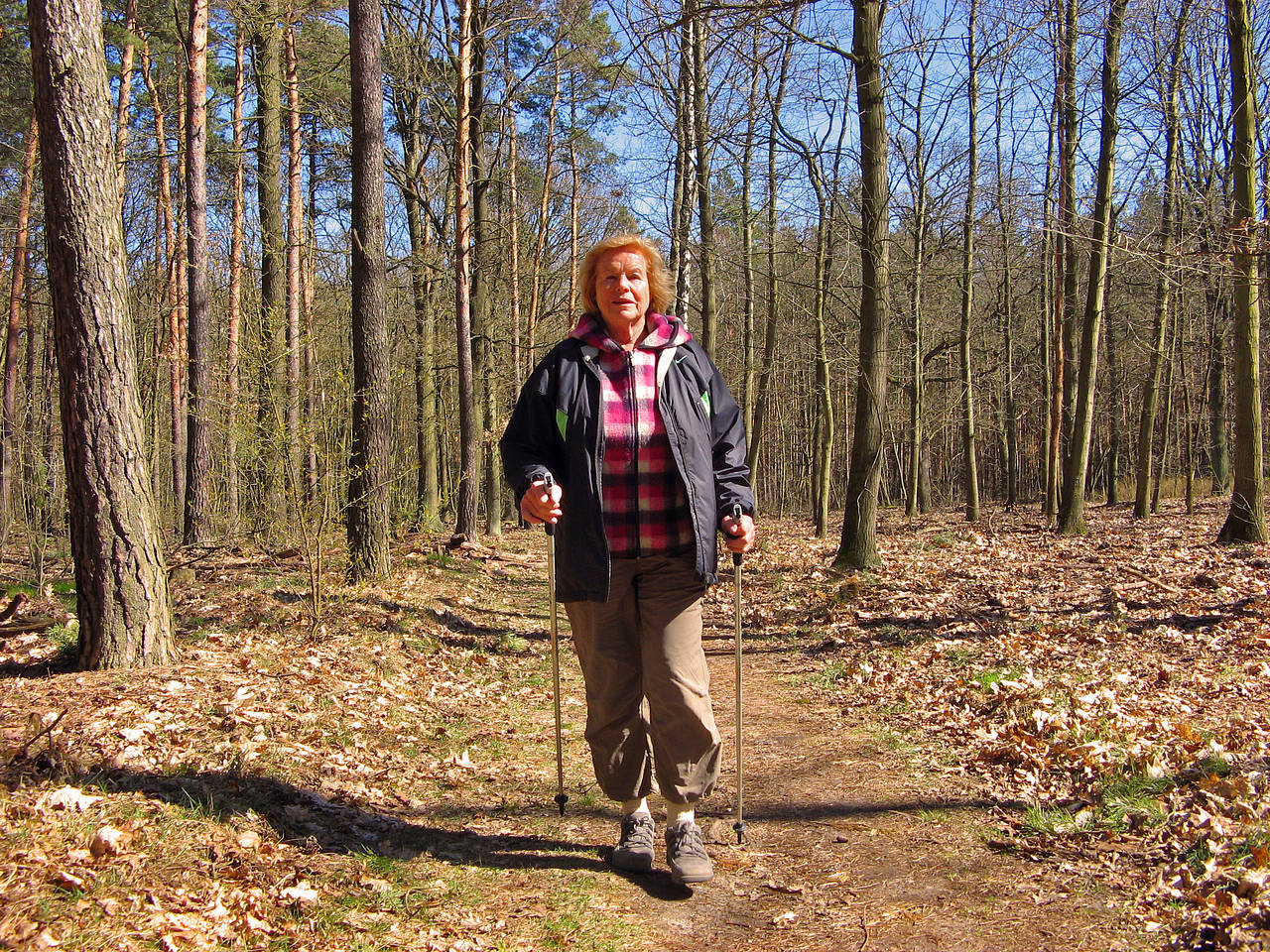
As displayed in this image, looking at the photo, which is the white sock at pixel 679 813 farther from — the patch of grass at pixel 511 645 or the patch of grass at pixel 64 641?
the patch of grass at pixel 511 645

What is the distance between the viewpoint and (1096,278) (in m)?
12.9

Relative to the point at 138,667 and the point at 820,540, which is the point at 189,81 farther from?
the point at 820,540

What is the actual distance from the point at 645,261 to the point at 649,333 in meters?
0.32

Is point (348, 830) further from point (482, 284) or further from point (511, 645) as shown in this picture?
point (482, 284)

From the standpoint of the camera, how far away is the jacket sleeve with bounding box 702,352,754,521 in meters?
3.46

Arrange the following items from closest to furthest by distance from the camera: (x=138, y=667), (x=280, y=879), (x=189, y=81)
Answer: (x=280, y=879) < (x=138, y=667) < (x=189, y=81)

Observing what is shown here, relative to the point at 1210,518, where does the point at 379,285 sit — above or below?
above

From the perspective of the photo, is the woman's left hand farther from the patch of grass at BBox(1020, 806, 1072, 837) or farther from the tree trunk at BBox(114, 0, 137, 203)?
the tree trunk at BBox(114, 0, 137, 203)

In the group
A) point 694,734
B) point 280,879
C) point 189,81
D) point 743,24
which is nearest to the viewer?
point 280,879

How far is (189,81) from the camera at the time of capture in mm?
12062

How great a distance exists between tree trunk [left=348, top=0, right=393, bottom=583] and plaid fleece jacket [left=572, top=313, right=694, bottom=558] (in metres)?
5.92

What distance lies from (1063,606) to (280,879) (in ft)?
23.1

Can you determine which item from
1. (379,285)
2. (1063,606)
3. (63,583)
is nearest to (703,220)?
(379,285)

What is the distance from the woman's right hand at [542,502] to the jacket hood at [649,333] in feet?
2.07
